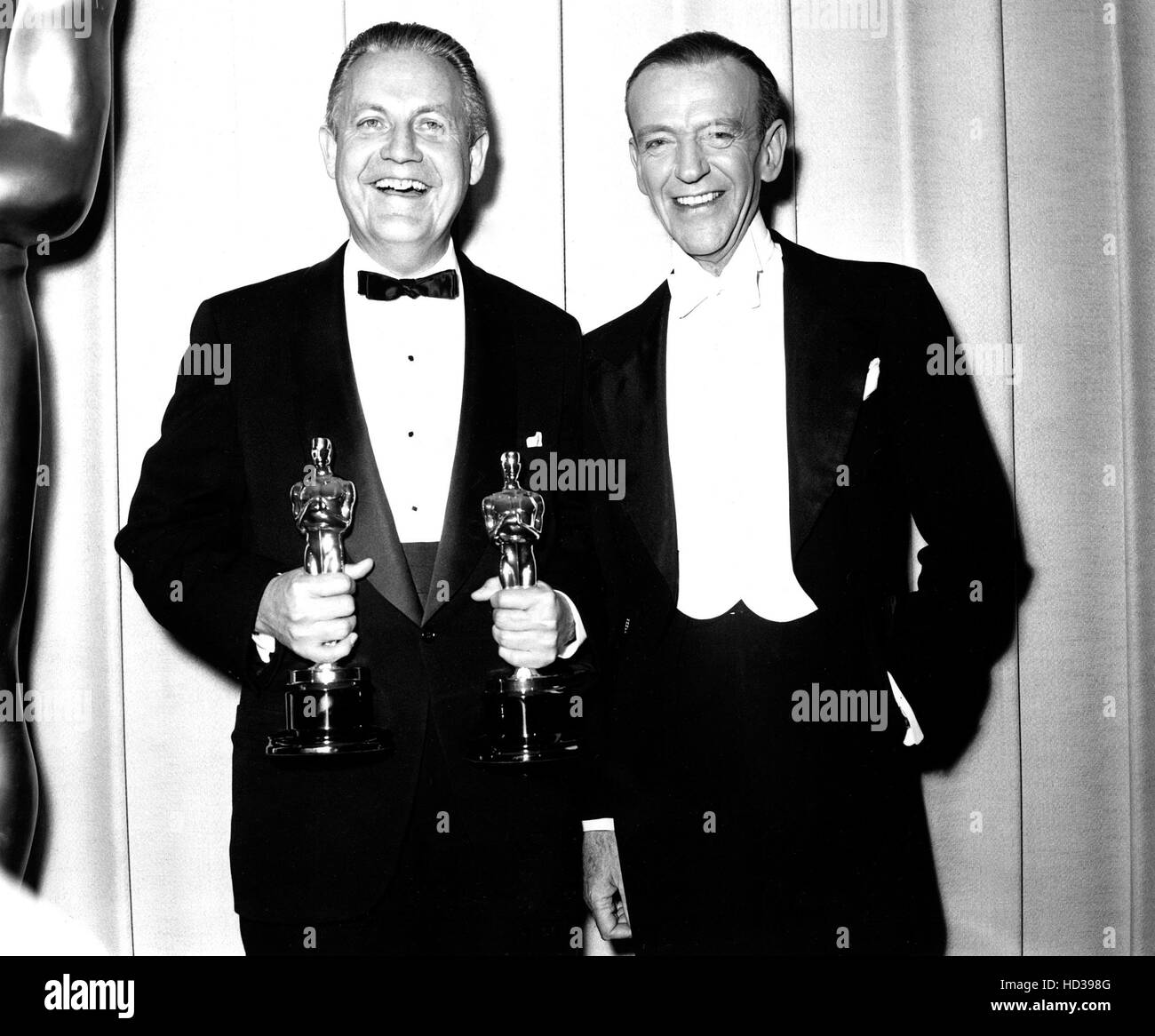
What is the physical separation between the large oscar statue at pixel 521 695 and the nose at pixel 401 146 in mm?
452

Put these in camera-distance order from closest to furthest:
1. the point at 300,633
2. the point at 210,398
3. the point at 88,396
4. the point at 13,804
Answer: the point at 300,633, the point at 210,398, the point at 13,804, the point at 88,396

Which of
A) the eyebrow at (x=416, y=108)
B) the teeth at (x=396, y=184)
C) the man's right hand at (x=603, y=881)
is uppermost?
the eyebrow at (x=416, y=108)

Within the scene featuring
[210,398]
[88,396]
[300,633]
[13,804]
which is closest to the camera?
[300,633]

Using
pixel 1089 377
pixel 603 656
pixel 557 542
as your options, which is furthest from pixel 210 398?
pixel 1089 377

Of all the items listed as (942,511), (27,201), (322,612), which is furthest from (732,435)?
(27,201)

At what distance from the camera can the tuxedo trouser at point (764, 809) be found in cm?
168

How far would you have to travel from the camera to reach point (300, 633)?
142cm

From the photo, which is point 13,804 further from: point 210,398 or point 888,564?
point 888,564

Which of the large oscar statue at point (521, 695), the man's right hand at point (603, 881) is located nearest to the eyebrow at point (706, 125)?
the large oscar statue at point (521, 695)

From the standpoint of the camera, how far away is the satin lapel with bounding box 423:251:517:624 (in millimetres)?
1573

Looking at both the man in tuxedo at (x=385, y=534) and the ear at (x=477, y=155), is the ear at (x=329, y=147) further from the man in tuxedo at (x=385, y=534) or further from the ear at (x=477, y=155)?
the ear at (x=477, y=155)

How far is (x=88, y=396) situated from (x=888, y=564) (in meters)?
1.21

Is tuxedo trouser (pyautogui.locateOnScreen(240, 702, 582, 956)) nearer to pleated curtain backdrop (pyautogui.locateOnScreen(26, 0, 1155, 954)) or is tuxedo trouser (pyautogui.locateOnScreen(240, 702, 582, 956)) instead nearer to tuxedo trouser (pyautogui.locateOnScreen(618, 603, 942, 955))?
tuxedo trouser (pyautogui.locateOnScreen(618, 603, 942, 955))

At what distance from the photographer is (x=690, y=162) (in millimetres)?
1648
